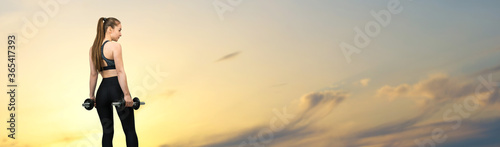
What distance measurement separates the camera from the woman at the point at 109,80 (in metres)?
8.60

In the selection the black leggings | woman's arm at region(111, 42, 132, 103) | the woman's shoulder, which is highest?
the woman's shoulder

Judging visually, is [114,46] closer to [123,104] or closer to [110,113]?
[123,104]

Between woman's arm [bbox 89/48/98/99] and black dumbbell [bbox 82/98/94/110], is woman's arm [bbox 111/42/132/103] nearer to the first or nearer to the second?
woman's arm [bbox 89/48/98/99]

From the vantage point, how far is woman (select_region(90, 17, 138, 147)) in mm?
8602

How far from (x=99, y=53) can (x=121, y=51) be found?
347mm

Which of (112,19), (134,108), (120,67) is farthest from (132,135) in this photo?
(112,19)

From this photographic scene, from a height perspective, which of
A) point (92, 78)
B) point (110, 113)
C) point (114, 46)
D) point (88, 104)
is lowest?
point (110, 113)

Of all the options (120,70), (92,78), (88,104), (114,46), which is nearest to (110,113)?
(88,104)

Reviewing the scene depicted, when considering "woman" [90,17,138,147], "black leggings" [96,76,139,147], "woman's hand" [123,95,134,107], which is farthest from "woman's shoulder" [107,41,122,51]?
"woman's hand" [123,95,134,107]

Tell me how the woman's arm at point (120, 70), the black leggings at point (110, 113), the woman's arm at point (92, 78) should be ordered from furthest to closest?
the woman's arm at point (92, 78)
the black leggings at point (110, 113)
the woman's arm at point (120, 70)

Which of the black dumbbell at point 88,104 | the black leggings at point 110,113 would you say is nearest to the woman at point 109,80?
the black leggings at point 110,113

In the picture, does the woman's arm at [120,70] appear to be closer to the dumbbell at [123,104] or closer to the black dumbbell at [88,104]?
the dumbbell at [123,104]

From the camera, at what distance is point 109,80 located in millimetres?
8711

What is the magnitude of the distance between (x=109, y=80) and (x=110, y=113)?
0.52 meters
